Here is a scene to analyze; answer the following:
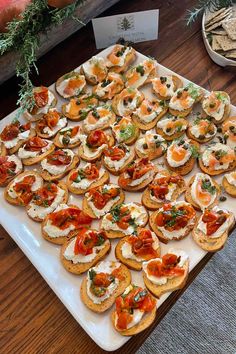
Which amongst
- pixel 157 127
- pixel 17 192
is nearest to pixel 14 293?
pixel 17 192

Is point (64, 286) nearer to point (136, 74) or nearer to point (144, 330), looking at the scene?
point (144, 330)

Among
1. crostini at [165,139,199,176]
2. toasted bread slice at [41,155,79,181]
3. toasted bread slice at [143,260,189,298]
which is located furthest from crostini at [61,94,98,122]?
toasted bread slice at [143,260,189,298]

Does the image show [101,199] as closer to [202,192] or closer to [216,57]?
[202,192]

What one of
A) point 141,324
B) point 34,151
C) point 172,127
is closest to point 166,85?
point 172,127

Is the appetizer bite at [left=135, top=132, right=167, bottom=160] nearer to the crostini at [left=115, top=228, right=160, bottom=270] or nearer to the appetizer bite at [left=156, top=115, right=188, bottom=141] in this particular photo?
the appetizer bite at [left=156, top=115, right=188, bottom=141]

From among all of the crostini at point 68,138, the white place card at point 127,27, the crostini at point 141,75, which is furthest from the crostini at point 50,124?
the white place card at point 127,27

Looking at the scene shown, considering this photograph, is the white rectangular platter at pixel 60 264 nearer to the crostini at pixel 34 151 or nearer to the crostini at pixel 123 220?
the crostini at pixel 123 220

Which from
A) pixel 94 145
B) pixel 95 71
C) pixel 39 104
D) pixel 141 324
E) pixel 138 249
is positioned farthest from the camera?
pixel 95 71
